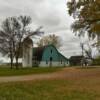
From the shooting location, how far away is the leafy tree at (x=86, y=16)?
3359 cm

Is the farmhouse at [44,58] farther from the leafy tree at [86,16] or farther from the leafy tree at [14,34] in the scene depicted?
the leafy tree at [86,16]

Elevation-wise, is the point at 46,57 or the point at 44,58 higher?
the point at 46,57

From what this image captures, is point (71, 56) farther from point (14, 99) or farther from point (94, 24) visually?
point (14, 99)

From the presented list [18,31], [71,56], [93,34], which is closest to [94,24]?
[93,34]

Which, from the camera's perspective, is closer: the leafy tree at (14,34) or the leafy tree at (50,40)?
the leafy tree at (14,34)

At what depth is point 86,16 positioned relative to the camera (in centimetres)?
3500

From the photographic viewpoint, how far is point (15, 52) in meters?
66.7

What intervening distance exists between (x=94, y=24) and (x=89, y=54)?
55950 millimetres

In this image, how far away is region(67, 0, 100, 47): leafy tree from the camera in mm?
33594

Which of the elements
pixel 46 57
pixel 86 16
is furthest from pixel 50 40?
pixel 86 16

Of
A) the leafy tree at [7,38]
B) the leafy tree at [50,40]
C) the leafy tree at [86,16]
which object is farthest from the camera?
the leafy tree at [50,40]

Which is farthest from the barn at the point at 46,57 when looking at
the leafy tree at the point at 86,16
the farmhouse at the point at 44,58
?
the leafy tree at the point at 86,16

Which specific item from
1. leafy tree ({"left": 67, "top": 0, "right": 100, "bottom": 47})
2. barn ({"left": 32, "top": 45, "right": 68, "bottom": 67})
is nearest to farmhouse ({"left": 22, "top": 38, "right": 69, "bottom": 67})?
barn ({"left": 32, "top": 45, "right": 68, "bottom": 67})

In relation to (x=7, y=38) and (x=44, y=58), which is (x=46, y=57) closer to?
(x=44, y=58)
